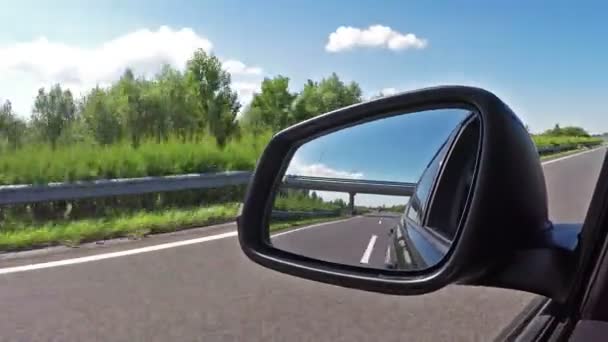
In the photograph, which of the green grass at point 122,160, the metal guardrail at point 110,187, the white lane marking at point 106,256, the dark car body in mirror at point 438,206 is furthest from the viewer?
the green grass at point 122,160

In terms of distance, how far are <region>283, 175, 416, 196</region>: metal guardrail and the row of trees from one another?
0.90ft

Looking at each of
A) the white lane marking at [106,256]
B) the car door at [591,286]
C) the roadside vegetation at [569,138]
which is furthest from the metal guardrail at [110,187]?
the car door at [591,286]

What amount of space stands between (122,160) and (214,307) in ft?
26.3

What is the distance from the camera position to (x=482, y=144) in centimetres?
125

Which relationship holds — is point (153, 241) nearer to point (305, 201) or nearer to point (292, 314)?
point (292, 314)

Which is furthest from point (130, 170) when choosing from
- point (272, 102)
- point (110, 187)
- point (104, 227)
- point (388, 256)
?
point (272, 102)

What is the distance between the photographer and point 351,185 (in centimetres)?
181

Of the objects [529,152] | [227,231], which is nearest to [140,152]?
[227,231]

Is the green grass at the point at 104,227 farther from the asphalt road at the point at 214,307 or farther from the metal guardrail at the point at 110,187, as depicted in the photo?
the asphalt road at the point at 214,307

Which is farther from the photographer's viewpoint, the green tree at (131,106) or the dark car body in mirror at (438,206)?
the green tree at (131,106)

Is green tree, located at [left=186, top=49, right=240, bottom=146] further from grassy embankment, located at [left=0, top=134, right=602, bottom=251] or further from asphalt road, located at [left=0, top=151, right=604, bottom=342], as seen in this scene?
asphalt road, located at [left=0, top=151, right=604, bottom=342]

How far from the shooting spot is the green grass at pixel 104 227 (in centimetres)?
749

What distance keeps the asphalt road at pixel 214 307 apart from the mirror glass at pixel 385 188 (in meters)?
1.35

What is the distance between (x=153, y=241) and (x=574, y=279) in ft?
22.4
